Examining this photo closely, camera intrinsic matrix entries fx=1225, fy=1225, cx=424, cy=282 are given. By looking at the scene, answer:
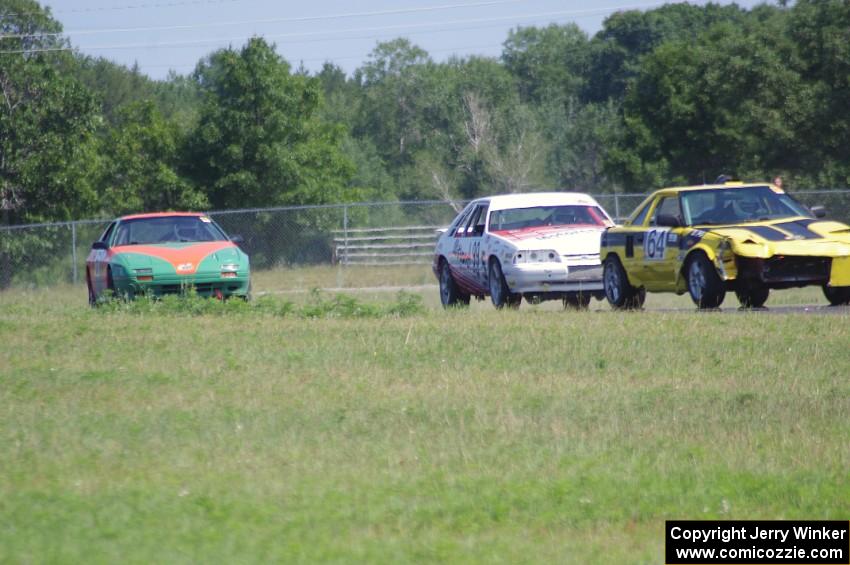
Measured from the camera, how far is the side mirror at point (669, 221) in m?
15.2

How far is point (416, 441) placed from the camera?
7.50m

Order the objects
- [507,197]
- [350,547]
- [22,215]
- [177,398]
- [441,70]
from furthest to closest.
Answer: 1. [441,70]
2. [22,215]
3. [507,197]
4. [177,398]
5. [350,547]

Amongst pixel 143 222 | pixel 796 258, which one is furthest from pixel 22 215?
pixel 796 258

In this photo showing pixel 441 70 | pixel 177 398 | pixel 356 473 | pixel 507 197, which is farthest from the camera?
pixel 441 70

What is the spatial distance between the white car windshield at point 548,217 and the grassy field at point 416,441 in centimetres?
479

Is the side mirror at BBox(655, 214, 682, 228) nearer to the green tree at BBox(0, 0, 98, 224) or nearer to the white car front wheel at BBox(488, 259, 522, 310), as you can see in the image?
the white car front wheel at BBox(488, 259, 522, 310)

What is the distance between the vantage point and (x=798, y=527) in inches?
223

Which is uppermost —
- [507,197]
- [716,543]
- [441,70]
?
[441,70]

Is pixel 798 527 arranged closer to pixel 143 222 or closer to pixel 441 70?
pixel 143 222

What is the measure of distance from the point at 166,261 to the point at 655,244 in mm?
6897

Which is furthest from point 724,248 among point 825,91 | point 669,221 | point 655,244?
point 825,91

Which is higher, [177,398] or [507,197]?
[507,197]

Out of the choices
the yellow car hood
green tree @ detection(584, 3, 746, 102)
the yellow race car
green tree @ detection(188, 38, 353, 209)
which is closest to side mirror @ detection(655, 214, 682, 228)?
the yellow race car

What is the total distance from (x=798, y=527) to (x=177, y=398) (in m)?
4.87
